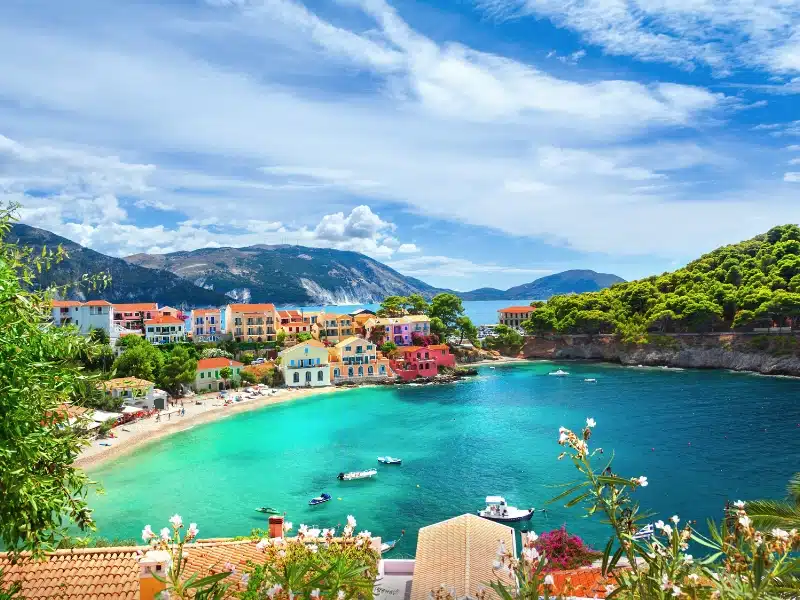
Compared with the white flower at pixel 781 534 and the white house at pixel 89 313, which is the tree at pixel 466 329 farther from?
the white flower at pixel 781 534

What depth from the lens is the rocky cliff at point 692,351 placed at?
182ft

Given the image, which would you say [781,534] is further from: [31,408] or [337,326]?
[337,326]

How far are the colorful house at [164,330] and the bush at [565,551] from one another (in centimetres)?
5183

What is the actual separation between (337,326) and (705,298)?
43.2 meters

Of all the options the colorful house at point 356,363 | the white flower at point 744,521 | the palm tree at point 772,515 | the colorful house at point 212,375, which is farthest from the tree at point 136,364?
the white flower at point 744,521

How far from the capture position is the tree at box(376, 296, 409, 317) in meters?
72.4

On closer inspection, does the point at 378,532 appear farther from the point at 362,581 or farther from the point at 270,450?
the point at 362,581

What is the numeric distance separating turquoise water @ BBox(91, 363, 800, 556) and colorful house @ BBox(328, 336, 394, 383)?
5508 millimetres

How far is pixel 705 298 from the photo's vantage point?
2499 inches

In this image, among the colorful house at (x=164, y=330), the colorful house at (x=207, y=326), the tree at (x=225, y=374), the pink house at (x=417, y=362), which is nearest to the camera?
the tree at (x=225, y=374)

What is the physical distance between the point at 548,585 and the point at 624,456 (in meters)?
29.6

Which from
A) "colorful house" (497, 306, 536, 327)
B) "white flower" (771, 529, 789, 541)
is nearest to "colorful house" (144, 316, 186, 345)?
"colorful house" (497, 306, 536, 327)

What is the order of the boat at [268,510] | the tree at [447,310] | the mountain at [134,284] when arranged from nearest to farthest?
the boat at [268,510] < the tree at [447,310] < the mountain at [134,284]

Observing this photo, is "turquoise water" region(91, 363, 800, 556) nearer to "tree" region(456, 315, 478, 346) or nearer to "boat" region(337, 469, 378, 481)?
"boat" region(337, 469, 378, 481)
